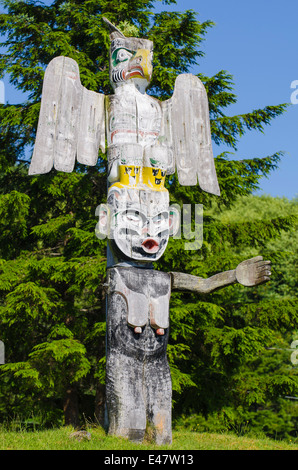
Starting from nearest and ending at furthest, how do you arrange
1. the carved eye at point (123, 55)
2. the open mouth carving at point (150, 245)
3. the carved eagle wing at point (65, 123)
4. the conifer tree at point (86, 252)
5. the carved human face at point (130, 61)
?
1. the open mouth carving at point (150, 245)
2. the carved eagle wing at point (65, 123)
3. the carved human face at point (130, 61)
4. the carved eye at point (123, 55)
5. the conifer tree at point (86, 252)

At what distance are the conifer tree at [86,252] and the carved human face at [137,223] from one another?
14.0 feet

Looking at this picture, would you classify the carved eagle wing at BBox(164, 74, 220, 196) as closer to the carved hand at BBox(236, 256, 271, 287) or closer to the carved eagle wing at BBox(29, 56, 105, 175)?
the carved eagle wing at BBox(29, 56, 105, 175)

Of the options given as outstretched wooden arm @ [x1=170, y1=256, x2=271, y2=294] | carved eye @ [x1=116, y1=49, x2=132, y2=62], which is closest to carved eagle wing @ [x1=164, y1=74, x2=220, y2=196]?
carved eye @ [x1=116, y1=49, x2=132, y2=62]

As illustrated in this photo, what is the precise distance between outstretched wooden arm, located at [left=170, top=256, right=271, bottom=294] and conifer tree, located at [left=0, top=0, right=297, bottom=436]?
3.97 meters

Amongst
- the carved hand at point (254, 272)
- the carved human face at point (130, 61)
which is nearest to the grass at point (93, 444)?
the carved hand at point (254, 272)

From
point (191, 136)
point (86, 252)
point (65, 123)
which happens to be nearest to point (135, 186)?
point (65, 123)

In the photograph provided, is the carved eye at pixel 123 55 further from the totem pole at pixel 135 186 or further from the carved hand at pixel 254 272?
the carved hand at pixel 254 272

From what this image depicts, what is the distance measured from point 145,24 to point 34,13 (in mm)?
2760

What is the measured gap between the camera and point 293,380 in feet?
39.6

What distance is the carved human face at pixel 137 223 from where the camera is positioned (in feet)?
22.3

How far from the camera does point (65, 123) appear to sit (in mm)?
7266

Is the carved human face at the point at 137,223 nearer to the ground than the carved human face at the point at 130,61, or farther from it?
nearer to the ground

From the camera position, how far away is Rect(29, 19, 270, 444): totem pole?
6629mm
